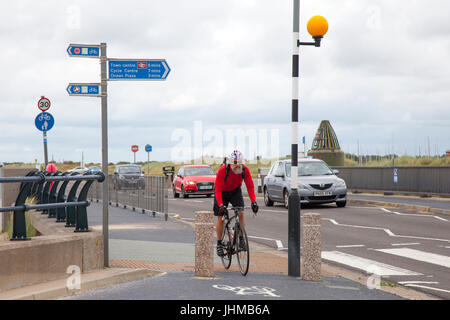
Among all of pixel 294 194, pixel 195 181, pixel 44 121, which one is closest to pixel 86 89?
→ pixel 294 194

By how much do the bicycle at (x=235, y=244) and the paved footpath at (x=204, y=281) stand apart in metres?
0.15

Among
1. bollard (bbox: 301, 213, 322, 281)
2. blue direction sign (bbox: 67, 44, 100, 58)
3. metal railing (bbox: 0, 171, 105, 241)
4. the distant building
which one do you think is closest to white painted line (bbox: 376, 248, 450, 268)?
bollard (bbox: 301, 213, 322, 281)

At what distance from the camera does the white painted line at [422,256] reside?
10446 mm

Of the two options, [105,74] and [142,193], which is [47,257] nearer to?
[105,74]

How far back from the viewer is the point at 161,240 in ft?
41.8

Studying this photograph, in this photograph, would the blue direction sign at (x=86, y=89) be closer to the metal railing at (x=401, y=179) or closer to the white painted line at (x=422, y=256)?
the white painted line at (x=422, y=256)

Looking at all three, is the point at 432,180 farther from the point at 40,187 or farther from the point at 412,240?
the point at 40,187

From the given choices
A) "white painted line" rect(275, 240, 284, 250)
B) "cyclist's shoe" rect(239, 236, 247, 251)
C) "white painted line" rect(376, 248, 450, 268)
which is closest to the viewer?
"cyclist's shoe" rect(239, 236, 247, 251)

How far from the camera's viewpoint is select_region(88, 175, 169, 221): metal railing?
18219mm

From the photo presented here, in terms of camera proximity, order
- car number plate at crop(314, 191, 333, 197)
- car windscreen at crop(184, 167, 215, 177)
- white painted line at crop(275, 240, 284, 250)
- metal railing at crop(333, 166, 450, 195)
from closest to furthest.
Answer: white painted line at crop(275, 240, 284, 250), car number plate at crop(314, 191, 333, 197), metal railing at crop(333, 166, 450, 195), car windscreen at crop(184, 167, 215, 177)

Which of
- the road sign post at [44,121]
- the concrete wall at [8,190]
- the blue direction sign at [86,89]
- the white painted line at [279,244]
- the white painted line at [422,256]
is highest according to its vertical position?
the road sign post at [44,121]

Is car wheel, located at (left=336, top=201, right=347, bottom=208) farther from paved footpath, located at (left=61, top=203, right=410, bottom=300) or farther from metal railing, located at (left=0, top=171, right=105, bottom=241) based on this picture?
metal railing, located at (left=0, top=171, right=105, bottom=241)

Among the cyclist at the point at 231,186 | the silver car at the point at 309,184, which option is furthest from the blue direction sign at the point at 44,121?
the cyclist at the point at 231,186

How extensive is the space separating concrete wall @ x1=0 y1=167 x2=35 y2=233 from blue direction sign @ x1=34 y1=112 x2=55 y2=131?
4537 mm
